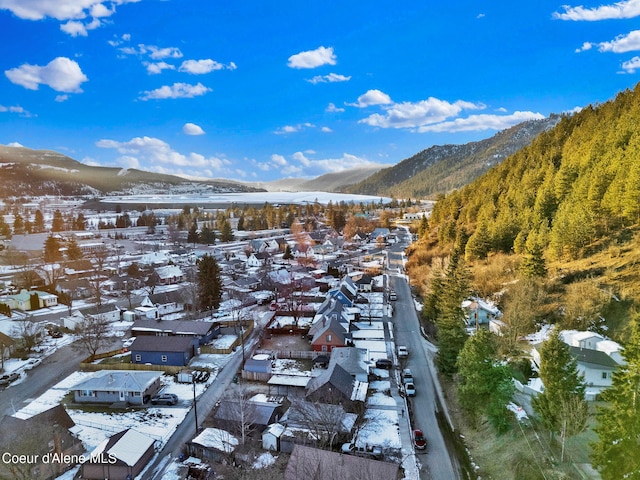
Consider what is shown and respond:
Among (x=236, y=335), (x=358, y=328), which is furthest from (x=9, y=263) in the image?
(x=358, y=328)

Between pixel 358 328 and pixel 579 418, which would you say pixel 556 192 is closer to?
pixel 358 328

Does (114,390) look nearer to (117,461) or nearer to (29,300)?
(117,461)

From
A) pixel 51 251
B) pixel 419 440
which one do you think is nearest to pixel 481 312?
pixel 419 440

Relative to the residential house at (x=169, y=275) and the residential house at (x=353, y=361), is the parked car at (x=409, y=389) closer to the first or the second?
the residential house at (x=353, y=361)

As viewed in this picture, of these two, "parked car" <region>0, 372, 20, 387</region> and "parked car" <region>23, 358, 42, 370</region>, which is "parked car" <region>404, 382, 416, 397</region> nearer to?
"parked car" <region>0, 372, 20, 387</region>

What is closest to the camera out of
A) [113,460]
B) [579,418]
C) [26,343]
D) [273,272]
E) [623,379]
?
[623,379]

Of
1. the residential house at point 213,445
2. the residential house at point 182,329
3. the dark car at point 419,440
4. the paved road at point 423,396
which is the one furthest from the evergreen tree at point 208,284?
the dark car at point 419,440
